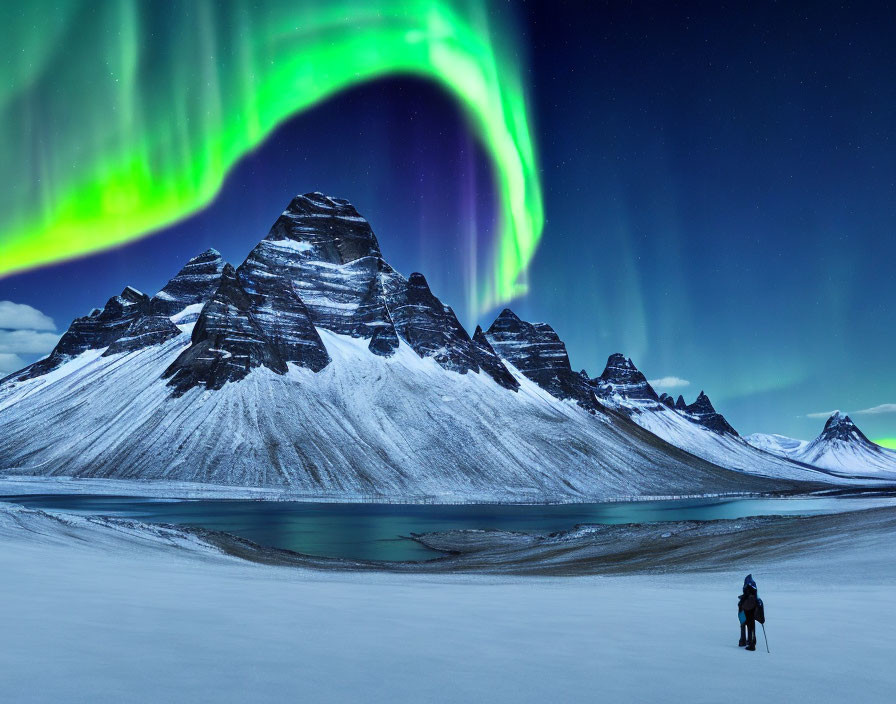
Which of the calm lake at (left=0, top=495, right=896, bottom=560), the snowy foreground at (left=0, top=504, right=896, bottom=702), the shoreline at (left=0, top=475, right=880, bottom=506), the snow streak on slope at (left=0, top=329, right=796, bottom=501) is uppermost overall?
the snow streak on slope at (left=0, top=329, right=796, bottom=501)

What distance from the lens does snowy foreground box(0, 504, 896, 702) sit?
8477 millimetres

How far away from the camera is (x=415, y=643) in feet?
36.6

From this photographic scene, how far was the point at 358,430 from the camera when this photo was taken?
191750 mm

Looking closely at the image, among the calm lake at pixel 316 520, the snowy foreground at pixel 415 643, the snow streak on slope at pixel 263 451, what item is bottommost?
the snowy foreground at pixel 415 643

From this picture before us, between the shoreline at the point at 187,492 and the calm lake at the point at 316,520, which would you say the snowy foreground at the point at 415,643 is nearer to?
the calm lake at the point at 316,520

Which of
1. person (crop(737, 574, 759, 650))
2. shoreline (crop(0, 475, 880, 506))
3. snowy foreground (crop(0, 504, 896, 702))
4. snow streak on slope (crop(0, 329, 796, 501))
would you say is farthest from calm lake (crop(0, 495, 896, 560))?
person (crop(737, 574, 759, 650))

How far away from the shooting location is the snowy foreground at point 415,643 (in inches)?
334

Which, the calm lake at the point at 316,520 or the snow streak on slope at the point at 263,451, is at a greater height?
the snow streak on slope at the point at 263,451

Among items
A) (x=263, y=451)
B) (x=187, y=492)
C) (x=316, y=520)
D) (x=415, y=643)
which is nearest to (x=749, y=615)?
(x=415, y=643)

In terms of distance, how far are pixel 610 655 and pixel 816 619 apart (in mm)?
6117

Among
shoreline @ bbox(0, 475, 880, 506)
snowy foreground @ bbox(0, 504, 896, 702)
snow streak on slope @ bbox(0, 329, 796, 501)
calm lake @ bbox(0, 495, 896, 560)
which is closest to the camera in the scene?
snowy foreground @ bbox(0, 504, 896, 702)

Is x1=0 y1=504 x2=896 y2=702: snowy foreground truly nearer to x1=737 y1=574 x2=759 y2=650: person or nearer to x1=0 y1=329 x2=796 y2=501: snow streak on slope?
x1=737 y1=574 x2=759 y2=650: person

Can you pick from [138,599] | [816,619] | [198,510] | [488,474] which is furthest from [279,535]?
[488,474]

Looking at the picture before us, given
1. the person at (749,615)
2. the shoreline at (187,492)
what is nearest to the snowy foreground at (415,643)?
the person at (749,615)
